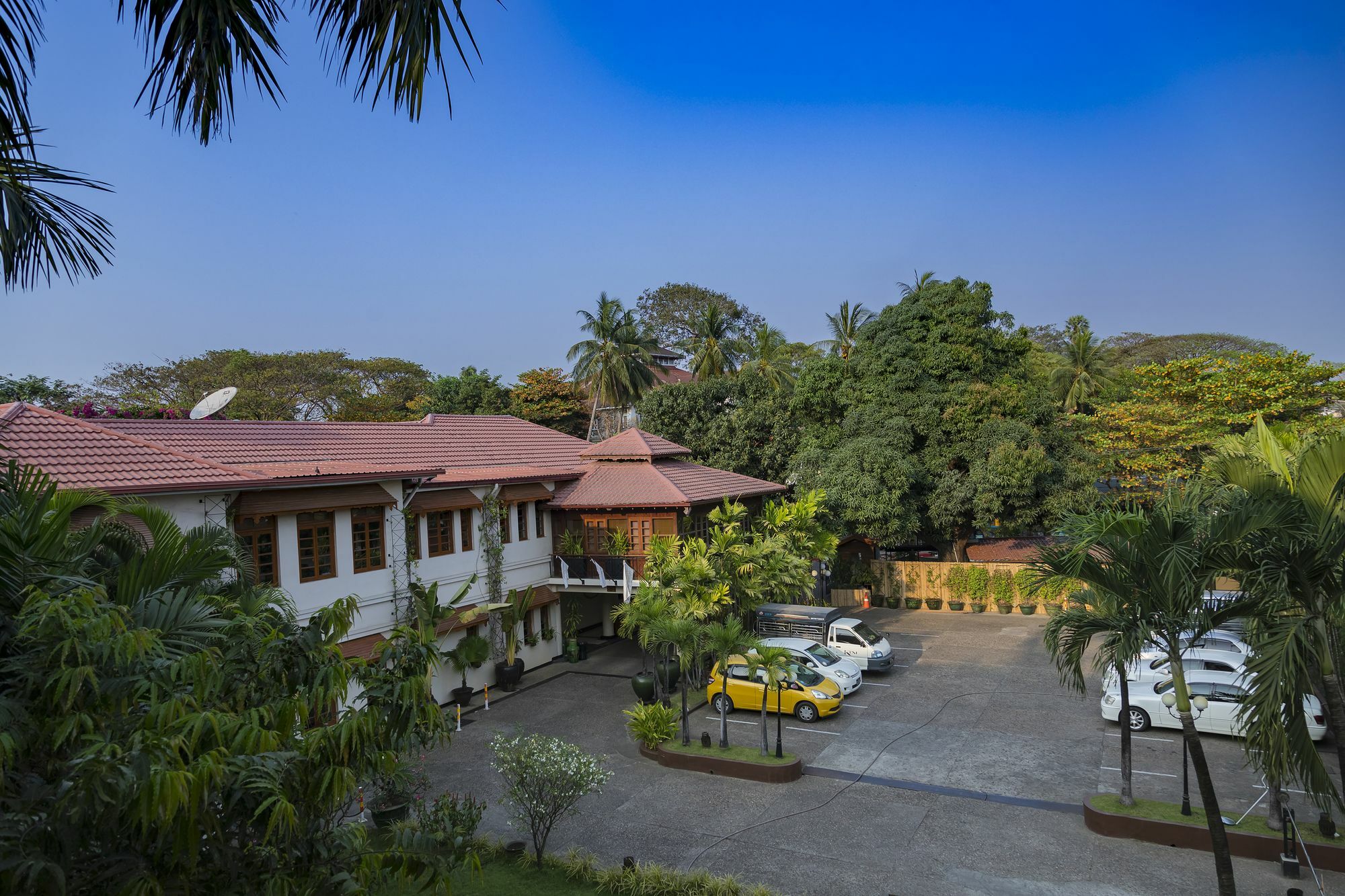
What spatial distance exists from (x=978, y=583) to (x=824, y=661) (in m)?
14.0

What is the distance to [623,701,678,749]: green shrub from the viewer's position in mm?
17906

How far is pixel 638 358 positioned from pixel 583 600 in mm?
23264

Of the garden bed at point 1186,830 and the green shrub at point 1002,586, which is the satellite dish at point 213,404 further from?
the green shrub at point 1002,586

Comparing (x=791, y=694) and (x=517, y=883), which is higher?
(x=791, y=694)

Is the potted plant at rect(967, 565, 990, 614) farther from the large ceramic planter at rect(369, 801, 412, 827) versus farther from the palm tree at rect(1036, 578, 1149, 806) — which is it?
the large ceramic planter at rect(369, 801, 412, 827)

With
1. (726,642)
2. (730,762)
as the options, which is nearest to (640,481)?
(726,642)

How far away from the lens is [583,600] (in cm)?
3022

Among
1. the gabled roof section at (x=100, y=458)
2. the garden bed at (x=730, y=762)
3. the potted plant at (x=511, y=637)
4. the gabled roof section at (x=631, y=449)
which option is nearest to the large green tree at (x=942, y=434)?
the gabled roof section at (x=631, y=449)

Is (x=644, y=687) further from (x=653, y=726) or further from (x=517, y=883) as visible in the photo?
(x=517, y=883)

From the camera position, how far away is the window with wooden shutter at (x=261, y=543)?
1659 cm

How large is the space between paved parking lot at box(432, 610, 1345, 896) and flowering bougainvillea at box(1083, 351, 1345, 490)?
1307 cm

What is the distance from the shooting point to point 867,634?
25141 millimetres

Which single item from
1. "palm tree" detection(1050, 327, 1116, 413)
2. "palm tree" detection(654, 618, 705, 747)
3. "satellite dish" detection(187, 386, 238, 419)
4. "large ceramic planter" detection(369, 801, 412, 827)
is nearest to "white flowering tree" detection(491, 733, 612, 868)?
"large ceramic planter" detection(369, 801, 412, 827)

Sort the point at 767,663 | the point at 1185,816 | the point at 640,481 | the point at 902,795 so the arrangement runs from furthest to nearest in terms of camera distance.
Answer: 1. the point at 640,481
2. the point at 767,663
3. the point at 902,795
4. the point at 1185,816
